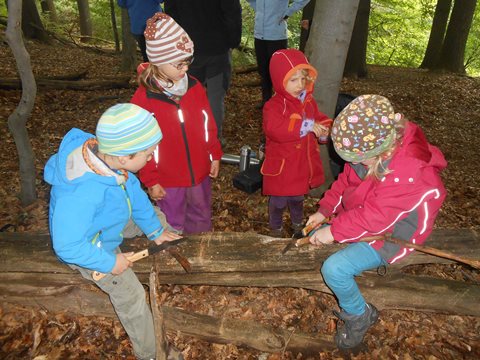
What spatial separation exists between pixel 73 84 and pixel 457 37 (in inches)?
490

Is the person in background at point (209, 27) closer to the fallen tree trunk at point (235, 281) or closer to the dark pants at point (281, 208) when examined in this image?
the dark pants at point (281, 208)

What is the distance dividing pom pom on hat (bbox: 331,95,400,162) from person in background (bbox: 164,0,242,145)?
276 cm

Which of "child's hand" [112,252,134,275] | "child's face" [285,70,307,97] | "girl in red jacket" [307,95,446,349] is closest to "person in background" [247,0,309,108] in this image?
"child's face" [285,70,307,97]

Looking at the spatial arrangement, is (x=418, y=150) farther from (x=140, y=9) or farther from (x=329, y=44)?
(x=140, y=9)

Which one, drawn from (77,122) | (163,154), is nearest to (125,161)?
(163,154)

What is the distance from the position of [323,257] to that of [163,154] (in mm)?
1749

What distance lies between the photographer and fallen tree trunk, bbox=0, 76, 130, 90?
7.91 meters

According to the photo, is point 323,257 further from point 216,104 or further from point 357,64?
point 357,64

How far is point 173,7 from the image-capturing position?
460cm

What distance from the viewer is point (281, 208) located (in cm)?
434

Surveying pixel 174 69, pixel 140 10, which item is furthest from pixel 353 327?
pixel 140 10

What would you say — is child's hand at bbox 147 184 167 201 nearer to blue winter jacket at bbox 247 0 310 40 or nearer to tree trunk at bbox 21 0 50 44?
blue winter jacket at bbox 247 0 310 40

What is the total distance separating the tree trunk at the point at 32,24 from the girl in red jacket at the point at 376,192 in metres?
14.0

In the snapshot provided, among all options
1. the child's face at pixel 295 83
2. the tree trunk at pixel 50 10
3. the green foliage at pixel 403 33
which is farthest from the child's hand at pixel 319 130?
the tree trunk at pixel 50 10
